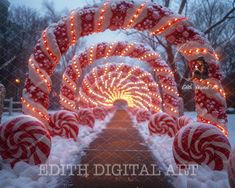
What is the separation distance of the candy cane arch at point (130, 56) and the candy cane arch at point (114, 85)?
298 cm

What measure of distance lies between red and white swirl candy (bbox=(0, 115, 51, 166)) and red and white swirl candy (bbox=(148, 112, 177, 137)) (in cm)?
529

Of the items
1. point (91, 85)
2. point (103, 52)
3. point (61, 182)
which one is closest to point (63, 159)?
point (61, 182)

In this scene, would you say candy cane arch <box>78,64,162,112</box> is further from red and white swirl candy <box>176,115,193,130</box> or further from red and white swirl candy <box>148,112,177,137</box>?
red and white swirl candy <box>176,115,193,130</box>

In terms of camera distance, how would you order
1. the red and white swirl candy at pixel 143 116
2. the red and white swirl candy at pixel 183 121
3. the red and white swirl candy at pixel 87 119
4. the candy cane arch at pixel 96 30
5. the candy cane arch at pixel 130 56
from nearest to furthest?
1. the candy cane arch at pixel 96 30
2. the red and white swirl candy at pixel 183 121
3. the candy cane arch at pixel 130 56
4. the red and white swirl candy at pixel 87 119
5. the red and white swirl candy at pixel 143 116

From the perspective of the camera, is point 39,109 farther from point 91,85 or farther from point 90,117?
point 91,85

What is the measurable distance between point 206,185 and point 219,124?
9.92ft

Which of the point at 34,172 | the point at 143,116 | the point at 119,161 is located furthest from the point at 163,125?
the point at 143,116

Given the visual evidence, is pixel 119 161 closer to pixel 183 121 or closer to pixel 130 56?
pixel 183 121

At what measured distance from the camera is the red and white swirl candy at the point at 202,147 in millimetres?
5645

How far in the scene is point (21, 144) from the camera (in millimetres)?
5785

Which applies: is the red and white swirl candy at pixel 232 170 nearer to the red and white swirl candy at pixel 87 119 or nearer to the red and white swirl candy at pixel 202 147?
the red and white swirl candy at pixel 202 147

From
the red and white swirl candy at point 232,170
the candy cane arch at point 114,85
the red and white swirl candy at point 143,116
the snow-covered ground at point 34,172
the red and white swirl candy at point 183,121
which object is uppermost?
the candy cane arch at point 114,85

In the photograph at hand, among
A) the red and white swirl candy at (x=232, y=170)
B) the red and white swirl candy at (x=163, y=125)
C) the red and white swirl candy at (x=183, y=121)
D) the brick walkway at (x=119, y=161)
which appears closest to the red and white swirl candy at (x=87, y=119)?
the brick walkway at (x=119, y=161)

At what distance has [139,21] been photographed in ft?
28.8
